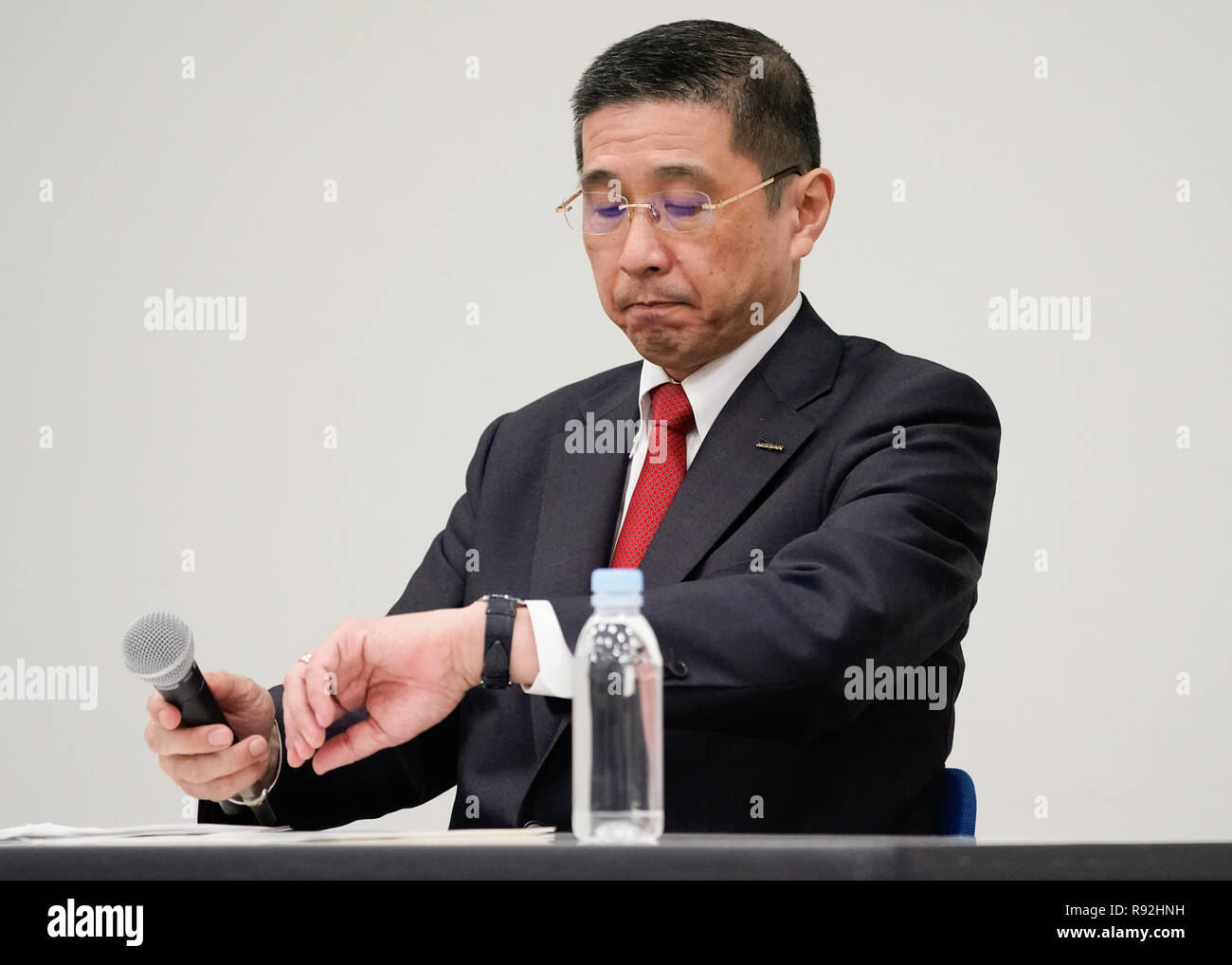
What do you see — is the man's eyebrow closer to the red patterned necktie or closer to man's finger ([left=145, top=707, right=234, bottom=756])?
the red patterned necktie

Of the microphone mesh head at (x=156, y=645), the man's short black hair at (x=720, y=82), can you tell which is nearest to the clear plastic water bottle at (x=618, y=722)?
the microphone mesh head at (x=156, y=645)

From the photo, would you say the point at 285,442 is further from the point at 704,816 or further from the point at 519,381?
the point at 704,816

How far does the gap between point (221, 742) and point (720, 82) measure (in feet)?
3.95

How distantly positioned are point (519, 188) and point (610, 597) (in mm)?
2394

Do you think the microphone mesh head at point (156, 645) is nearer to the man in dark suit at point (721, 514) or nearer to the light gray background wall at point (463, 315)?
the man in dark suit at point (721, 514)

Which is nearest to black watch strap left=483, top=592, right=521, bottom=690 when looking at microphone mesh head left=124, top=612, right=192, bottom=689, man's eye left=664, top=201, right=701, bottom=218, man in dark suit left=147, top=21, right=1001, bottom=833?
man in dark suit left=147, top=21, right=1001, bottom=833

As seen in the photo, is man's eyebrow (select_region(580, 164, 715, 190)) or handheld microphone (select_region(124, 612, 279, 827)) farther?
man's eyebrow (select_region(580, 164, 715, 190))

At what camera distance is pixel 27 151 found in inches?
144

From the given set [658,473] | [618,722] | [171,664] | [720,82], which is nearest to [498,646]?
[618,722]

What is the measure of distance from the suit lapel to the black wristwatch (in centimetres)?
48

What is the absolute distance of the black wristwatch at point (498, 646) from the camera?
1457 mm

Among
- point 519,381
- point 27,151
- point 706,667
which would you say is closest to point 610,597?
point 706,667

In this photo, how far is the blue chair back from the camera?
1.82 metres

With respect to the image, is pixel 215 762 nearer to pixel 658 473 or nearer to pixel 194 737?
pixel 194 737
